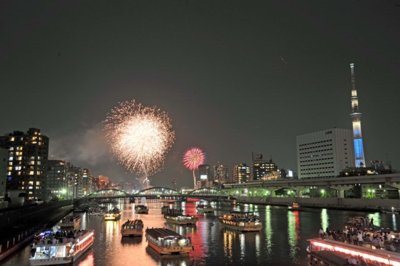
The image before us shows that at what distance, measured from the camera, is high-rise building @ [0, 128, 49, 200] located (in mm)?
152625

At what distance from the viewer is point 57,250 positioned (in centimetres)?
3769

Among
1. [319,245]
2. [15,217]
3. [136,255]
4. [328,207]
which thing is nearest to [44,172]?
[15,217]

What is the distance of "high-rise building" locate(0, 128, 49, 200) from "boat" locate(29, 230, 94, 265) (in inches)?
4742

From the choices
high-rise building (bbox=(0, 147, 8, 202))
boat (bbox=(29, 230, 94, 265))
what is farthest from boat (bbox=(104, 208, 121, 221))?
boat (bbox=(29, 230, 94, 265))

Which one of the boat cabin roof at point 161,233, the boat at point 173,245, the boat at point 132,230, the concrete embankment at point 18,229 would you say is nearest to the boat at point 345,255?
the boat at point 173,245

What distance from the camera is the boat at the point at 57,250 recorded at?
36.5m

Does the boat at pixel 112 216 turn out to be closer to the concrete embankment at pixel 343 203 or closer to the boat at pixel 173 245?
the boat at pixel 173 245

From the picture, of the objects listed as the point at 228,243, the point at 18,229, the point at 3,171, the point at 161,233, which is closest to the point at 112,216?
the point at 3,171

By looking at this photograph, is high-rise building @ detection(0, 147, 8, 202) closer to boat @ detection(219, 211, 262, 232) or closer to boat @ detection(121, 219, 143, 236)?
boat @ detection(121, 219, 143, 236)

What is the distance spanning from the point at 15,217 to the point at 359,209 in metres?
95.3

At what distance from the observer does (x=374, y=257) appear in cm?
2891

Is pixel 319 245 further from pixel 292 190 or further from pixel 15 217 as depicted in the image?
pixel 292 190

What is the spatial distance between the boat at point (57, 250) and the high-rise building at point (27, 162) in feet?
395

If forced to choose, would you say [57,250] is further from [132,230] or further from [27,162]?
[27,162]
